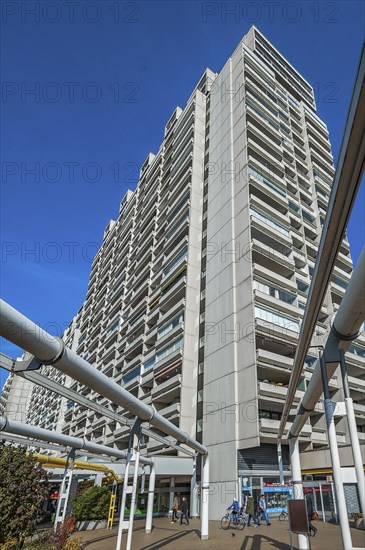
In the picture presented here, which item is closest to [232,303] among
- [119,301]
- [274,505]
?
[274,505]

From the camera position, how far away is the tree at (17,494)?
1013 centimetres

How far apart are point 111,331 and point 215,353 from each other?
31.5m

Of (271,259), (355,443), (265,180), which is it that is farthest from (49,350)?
(265,180)

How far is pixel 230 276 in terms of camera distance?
34.1m

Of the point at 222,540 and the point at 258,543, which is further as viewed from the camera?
the point at 222,540

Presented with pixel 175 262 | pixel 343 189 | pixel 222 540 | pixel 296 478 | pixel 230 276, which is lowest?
pixel 222 540

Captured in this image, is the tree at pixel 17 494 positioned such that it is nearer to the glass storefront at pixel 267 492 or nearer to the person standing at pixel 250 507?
the person standing at pixel 250 507

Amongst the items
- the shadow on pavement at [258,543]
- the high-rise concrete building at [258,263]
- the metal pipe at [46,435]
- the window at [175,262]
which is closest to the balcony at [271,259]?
the high-rise concrete building at [258,263]

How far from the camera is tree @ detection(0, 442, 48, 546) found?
1013 cm

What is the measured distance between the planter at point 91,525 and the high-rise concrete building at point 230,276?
8.35 meters

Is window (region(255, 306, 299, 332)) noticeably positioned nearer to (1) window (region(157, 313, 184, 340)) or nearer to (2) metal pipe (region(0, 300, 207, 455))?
(1) window (region(157, 313, 184, 340))

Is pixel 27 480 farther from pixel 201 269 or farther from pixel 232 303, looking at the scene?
pixel 201 269

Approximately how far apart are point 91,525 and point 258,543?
39.2ft

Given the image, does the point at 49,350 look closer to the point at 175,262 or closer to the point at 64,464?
the point at 64,464
